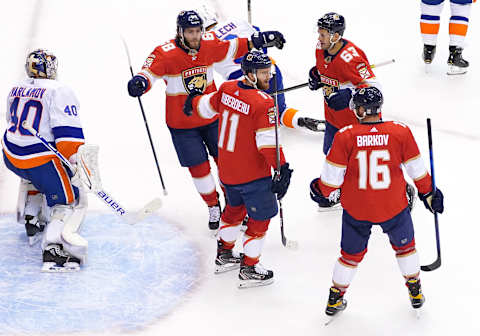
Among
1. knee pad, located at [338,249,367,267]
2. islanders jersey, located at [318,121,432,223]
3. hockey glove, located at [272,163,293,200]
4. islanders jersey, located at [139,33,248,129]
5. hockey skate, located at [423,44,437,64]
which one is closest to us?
→ islanders jersey, located at [318,121,432,223]

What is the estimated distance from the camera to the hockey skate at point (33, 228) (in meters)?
4.26

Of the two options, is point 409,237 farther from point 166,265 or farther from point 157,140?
point 157,140

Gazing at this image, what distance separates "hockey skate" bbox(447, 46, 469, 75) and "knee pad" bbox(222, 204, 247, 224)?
3188 mm

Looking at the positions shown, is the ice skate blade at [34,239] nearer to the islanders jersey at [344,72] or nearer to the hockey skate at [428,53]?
the islanders jersey at [344,72]

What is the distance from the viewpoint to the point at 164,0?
8.22 metres

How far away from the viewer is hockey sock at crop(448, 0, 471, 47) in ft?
20.5

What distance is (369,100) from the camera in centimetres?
331

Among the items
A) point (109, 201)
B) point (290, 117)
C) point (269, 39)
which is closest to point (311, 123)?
point (290, 117)

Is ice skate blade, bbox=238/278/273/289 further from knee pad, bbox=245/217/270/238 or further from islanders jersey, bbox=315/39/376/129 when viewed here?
islanders jersey, bbox=315/39/376/129

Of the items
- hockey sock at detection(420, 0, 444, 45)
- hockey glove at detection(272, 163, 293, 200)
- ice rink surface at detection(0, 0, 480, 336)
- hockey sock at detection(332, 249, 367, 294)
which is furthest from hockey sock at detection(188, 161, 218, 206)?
hockey sock at detection(420, 0, 444, 45)

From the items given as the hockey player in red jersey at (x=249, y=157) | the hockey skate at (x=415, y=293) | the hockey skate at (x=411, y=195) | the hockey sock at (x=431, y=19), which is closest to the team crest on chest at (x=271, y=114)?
the hockey player in red jersey at (x=249, y=157)

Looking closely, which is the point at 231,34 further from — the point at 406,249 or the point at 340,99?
the point at 406,249

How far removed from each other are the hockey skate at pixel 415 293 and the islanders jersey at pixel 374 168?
1.28ft

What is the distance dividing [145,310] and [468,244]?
1.84 meters
